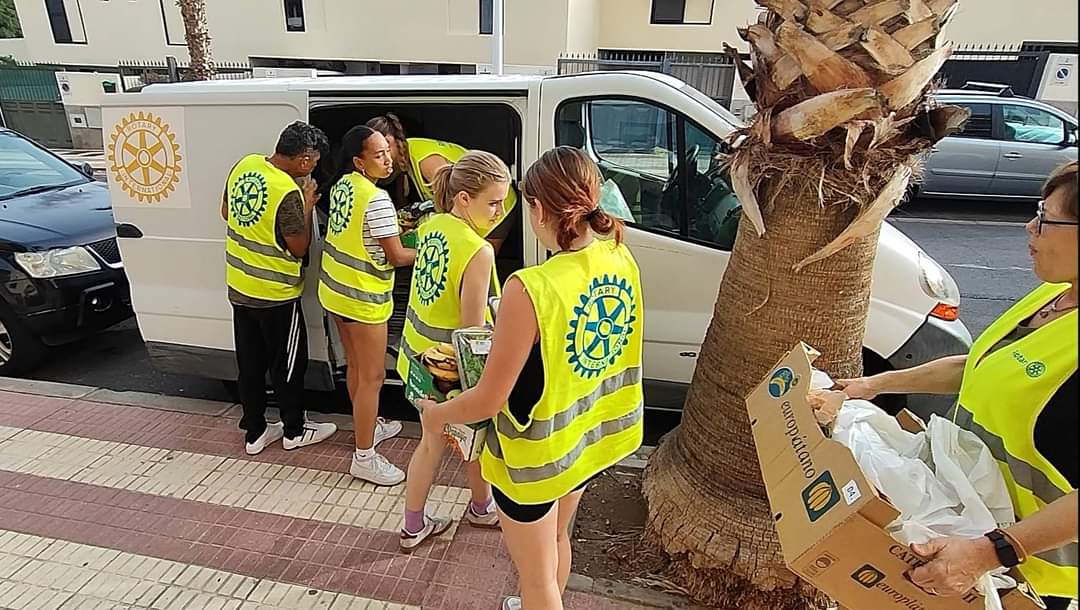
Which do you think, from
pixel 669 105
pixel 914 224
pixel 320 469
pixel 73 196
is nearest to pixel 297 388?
pixel 320 469

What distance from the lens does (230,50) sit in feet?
64.9

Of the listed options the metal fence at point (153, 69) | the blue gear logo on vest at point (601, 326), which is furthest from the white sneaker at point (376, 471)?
the metal fence at point (153, 69)

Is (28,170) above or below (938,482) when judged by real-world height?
below

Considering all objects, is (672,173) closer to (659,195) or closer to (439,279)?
(659,195)

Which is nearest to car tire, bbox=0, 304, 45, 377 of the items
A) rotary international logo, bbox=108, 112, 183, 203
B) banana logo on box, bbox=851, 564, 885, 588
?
rotary international logo, bbox=108, 112, 183, 203

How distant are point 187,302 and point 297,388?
0.96 m

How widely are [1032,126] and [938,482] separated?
1130cm

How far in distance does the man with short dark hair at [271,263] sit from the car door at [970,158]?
10091mm

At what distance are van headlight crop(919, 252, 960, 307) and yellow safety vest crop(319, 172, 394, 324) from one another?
2686 millimetres

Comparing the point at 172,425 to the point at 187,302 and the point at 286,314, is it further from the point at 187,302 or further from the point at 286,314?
the point at 286,314

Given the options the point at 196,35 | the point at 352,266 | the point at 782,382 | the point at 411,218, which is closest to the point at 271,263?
the point at 352,266

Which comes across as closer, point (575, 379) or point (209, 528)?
point (575, 379)

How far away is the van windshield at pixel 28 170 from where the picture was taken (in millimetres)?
5508

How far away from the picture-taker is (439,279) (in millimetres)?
2377
